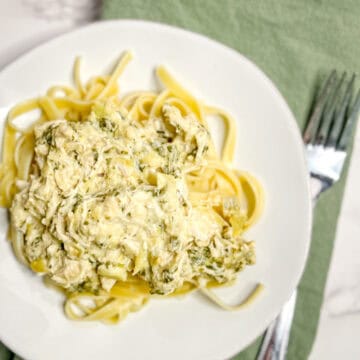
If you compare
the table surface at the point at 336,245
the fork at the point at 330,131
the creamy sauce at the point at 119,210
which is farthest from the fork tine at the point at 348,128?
the creamy sauce at the point at 119,210

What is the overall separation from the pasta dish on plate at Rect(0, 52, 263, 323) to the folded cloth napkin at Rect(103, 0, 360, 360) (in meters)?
0.27

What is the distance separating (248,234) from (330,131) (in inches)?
16.9

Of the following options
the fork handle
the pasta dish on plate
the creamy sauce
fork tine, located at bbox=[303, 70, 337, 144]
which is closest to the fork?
fork tine, located at bbox=[303, 70, 337, 144]

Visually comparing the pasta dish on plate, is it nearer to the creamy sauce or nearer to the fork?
the creamy sauce

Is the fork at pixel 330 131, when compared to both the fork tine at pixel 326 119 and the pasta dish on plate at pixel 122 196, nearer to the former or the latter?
the fork tine at pixel 326 119

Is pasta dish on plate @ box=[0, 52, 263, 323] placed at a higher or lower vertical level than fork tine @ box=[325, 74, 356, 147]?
lower

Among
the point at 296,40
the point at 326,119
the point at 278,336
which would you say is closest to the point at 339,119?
the point at 326,119

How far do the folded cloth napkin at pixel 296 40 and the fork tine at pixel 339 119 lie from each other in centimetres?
10

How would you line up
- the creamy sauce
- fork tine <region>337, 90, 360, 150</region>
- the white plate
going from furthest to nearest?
fork tine <region>337, 90, 360, 150</region>
the white plate
the creamy sauce

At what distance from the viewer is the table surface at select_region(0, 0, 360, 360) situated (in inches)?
80.2

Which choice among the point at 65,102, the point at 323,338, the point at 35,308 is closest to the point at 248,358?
the point at 323,338

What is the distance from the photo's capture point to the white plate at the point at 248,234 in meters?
1.79

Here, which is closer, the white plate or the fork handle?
the white plate

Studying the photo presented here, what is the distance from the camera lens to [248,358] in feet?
6.55
